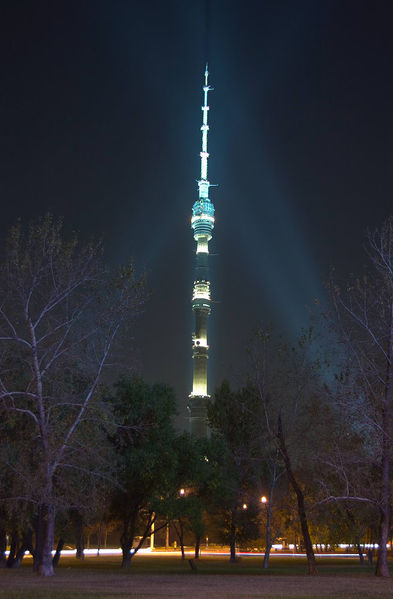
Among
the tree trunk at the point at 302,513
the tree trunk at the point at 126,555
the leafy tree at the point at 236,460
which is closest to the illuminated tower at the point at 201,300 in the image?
the leafy tree at the point at 236,460

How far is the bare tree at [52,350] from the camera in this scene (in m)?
28.5

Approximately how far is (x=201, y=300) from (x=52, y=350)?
480ft

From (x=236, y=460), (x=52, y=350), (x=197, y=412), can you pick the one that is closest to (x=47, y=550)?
(x=52, y=350)

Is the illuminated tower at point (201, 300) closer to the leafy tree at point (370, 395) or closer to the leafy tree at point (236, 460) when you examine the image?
the leafy tree at point (236, 460)

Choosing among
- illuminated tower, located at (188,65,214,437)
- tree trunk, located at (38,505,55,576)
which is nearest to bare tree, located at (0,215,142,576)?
tree trunk, located at (38,505,55,576)

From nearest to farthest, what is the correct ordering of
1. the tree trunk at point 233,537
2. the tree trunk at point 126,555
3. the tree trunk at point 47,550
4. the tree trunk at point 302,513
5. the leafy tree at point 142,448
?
the tree trunk at point 47,550
the tree trunk at point 302,513
the leafy tree at point 142,448
the tree trunk at point 126,555
the tree trunk at point 233,537

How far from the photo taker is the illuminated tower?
172 meters

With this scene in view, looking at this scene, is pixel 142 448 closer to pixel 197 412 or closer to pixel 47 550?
pixel 47 550

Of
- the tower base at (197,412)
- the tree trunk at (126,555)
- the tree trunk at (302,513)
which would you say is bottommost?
the tree trunk at (126,555)

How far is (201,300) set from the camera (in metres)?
176

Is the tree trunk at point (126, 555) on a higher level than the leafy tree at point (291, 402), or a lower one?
lower

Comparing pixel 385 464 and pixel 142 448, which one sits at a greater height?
pixel 142 448

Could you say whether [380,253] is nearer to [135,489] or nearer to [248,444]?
[135,489]

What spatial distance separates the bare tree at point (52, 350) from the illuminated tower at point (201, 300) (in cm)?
13562
